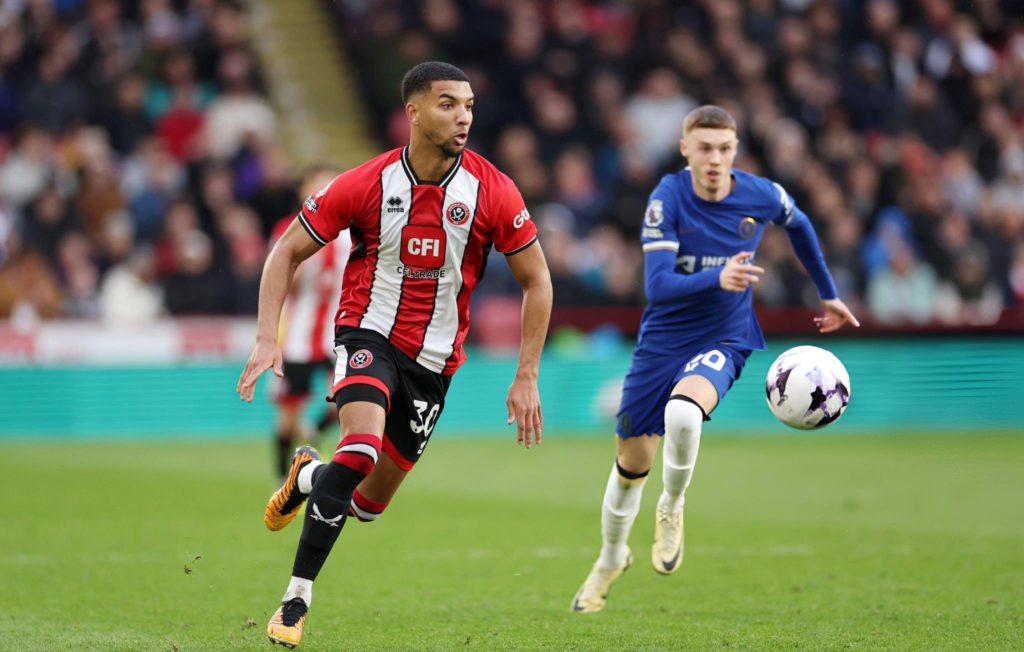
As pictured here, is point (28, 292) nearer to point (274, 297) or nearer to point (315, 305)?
point (315, 305)

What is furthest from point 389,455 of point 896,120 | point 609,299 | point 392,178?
point 896,120

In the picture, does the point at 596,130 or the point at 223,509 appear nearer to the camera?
the point at 223,509

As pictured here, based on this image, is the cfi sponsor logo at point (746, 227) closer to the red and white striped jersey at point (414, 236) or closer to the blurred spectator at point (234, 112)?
the red and white striped jersey at point (414, 236)

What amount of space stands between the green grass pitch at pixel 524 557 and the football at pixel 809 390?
99 cm

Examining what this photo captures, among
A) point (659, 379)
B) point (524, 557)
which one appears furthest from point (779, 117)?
point (659, 379)

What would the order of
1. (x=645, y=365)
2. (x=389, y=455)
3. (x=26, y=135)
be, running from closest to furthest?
(x=389, y=455)
(x=645, y=365)
(x=26, y=135)

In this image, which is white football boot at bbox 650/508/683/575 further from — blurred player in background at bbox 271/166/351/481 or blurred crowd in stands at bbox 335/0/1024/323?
blurred crowd in stands at bbox 335/0/1024/323

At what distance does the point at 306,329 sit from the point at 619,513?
5.10 meters

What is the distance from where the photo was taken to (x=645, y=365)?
311 inches

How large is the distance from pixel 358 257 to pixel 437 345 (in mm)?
558

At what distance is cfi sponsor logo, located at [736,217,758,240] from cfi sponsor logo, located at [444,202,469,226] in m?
1.94

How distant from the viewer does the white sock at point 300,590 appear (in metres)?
6.02

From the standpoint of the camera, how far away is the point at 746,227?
7.85 metres

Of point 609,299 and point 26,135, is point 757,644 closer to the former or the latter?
point 609,299
